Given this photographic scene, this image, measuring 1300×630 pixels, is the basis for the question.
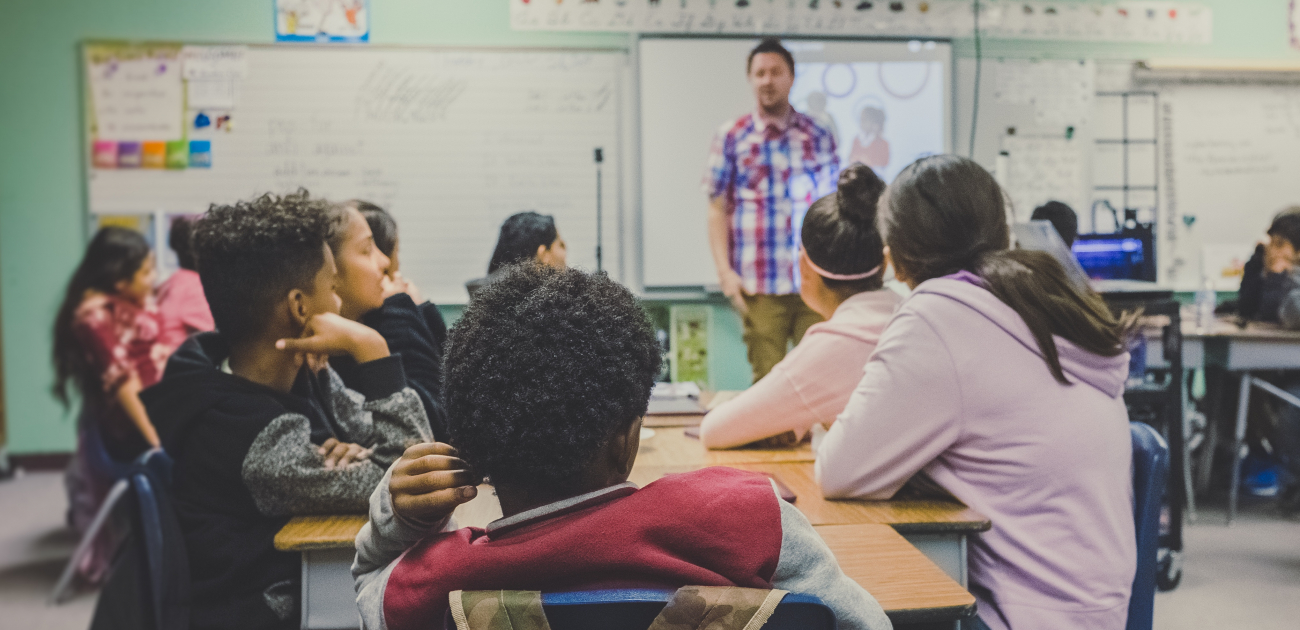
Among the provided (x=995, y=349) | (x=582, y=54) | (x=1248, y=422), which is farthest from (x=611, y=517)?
(x=1248, y=422)

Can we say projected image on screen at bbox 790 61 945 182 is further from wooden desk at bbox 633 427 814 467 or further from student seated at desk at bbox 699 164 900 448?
wooden desk at bbox 633 427 814 467

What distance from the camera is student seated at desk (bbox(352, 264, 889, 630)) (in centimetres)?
73

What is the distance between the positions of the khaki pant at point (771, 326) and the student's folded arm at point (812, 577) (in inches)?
116

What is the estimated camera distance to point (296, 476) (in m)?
1.28

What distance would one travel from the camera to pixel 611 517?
73 cm

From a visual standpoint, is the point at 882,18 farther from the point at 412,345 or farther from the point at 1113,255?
the point at 412,345

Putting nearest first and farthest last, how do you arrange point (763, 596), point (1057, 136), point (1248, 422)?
point (763, 596), point (1248, 422), point (1057, 136)

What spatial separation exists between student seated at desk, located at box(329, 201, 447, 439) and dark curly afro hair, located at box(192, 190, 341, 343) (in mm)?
278

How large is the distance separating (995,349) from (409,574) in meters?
0.87

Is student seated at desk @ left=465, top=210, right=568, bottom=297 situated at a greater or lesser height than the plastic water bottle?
greater

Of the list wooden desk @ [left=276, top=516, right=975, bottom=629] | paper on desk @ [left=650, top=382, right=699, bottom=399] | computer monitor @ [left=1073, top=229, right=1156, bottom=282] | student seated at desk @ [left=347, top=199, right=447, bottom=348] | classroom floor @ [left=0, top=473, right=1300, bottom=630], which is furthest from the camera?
computer monitor @ [left=1073, top=229, right=1156, bottom=282]

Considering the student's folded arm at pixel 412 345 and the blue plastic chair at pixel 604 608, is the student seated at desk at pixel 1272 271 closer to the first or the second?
the student's folded arm at pixel 412 345

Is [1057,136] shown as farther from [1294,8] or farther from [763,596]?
[763,596]

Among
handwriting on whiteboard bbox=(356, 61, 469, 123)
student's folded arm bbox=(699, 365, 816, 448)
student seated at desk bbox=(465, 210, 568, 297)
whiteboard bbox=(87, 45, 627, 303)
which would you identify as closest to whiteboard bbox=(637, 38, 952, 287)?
whiteboard bbox=(87, 45, 627, 303)
